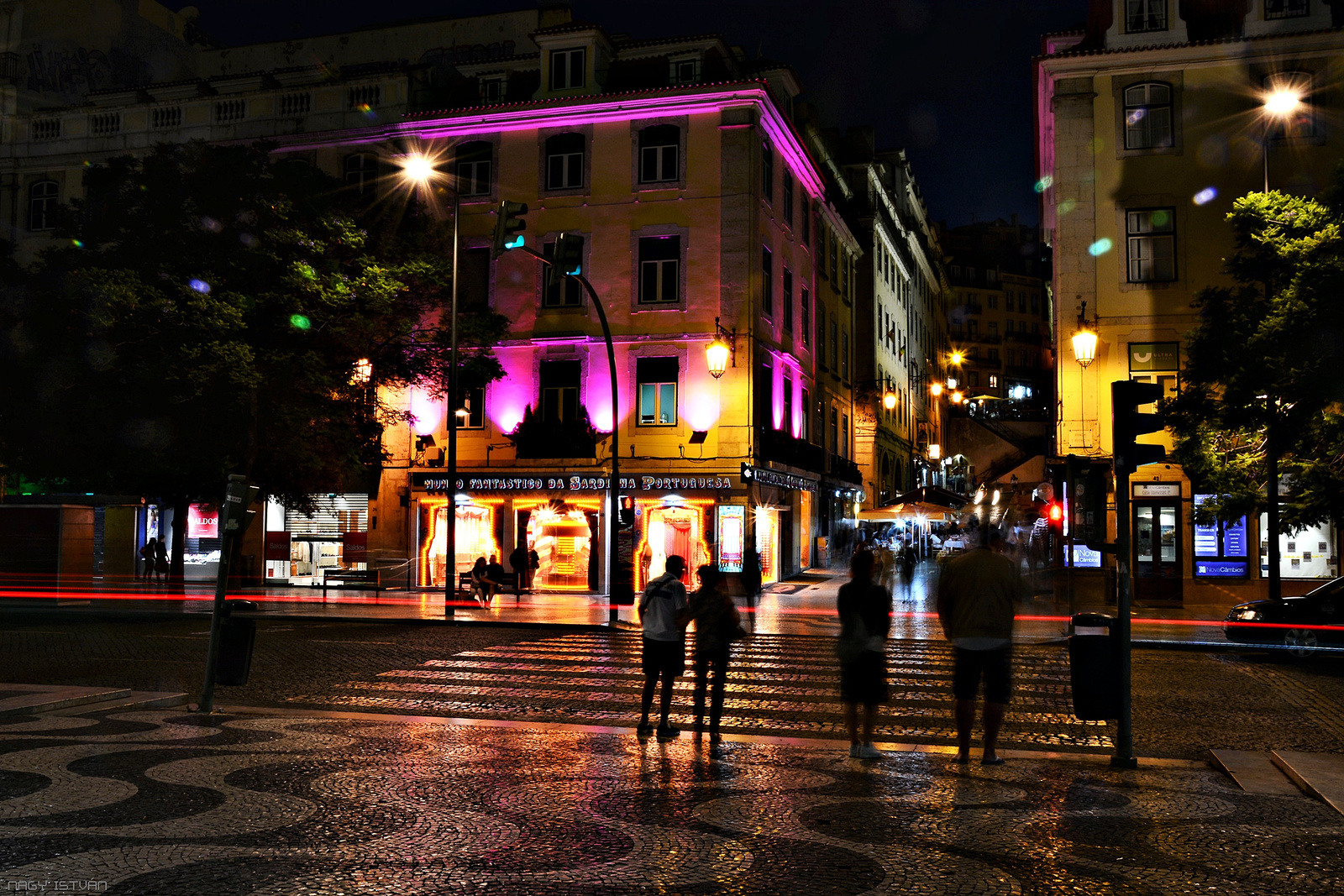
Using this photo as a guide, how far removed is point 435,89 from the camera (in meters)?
36.9

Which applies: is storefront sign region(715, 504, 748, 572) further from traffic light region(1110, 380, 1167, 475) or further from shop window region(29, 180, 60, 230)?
shop window region(29, 180, 60, 230)

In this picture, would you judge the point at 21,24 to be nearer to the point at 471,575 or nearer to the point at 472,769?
the point at 471,575

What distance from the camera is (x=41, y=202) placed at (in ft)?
127

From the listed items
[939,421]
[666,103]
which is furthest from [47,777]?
[939,421]

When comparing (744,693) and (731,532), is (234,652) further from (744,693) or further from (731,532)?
(731,532)

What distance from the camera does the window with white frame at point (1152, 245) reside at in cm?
3123

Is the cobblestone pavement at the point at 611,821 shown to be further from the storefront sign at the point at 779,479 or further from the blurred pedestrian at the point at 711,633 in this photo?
the storefront sign at the point at 779,479

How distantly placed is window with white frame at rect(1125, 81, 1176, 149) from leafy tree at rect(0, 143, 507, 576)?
19877 millimetres

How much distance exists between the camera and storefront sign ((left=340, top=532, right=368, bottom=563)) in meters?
A: 34.2

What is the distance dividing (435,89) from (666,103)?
335 inches

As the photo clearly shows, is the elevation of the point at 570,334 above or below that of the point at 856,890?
above

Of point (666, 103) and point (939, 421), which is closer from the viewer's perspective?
point (666, 103)

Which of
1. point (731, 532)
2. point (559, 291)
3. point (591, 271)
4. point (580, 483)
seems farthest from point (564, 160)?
point (731, 532)

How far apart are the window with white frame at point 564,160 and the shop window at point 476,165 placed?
75.4 inches
